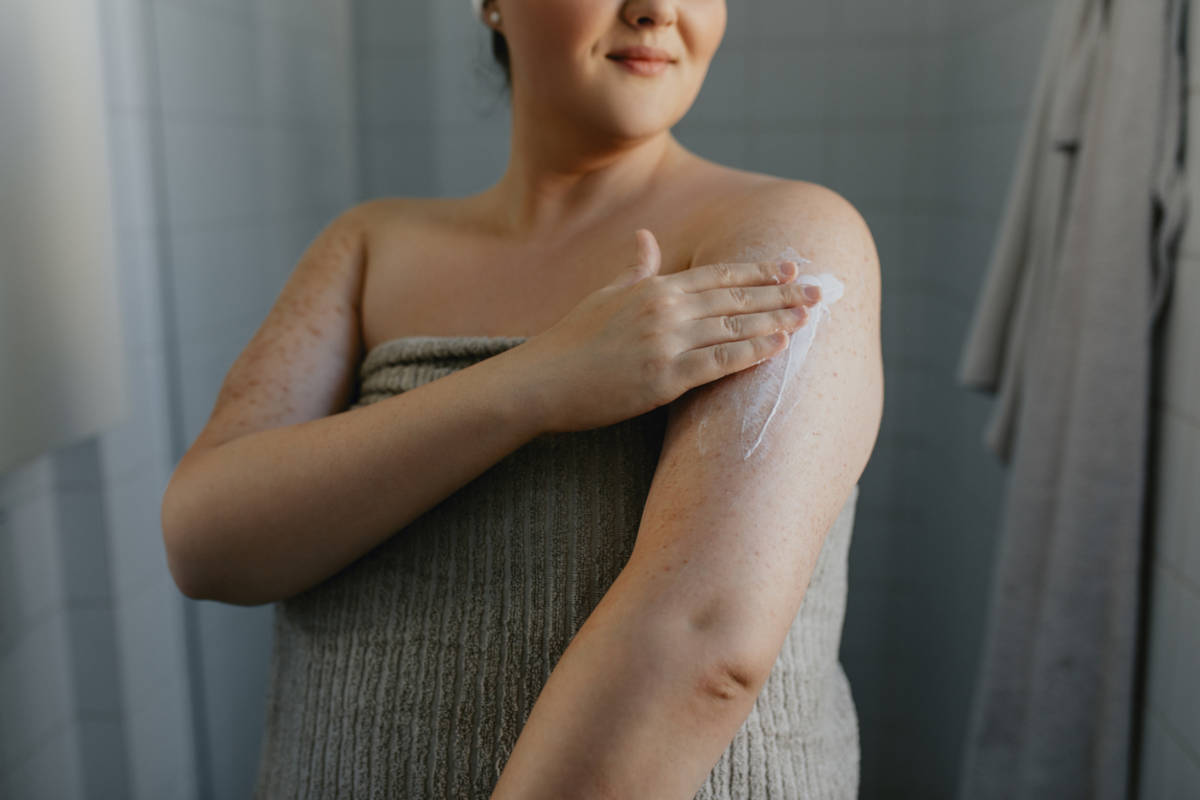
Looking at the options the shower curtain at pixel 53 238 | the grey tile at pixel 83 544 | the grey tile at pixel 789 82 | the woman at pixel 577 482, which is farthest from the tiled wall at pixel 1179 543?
the grey tile at pixel 83 544

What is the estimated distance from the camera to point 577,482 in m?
0.68

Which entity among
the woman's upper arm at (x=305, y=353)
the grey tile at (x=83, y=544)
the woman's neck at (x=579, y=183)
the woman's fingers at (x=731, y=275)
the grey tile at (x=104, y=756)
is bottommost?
the grey tile at (x=104, y=756)

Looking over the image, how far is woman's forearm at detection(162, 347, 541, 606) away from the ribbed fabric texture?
4cm

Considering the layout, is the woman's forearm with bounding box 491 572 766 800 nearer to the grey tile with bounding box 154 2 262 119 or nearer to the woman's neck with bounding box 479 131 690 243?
the woman's neck with bounding box 479 131 690 243

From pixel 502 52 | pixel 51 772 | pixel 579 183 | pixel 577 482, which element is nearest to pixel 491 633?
pixel 577 482

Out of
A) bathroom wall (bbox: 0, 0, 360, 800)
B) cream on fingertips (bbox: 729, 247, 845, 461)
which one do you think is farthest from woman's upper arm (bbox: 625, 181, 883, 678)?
bathroom wall (bbox: 0, 0, 360, 800)

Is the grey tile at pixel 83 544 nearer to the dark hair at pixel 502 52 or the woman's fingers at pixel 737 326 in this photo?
the dark hair at pixel 502 52

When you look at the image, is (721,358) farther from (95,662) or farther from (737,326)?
(95,662)

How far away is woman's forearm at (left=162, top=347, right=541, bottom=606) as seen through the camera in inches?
25.3

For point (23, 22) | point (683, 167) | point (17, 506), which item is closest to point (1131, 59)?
point (683, 167)

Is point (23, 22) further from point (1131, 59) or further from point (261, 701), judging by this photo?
point (261, 701)

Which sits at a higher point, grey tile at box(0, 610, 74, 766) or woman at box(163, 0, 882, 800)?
woman at box(163, 0, 882, 800)

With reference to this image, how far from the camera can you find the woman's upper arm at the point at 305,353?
2.64 ft

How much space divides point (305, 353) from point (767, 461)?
456mm
